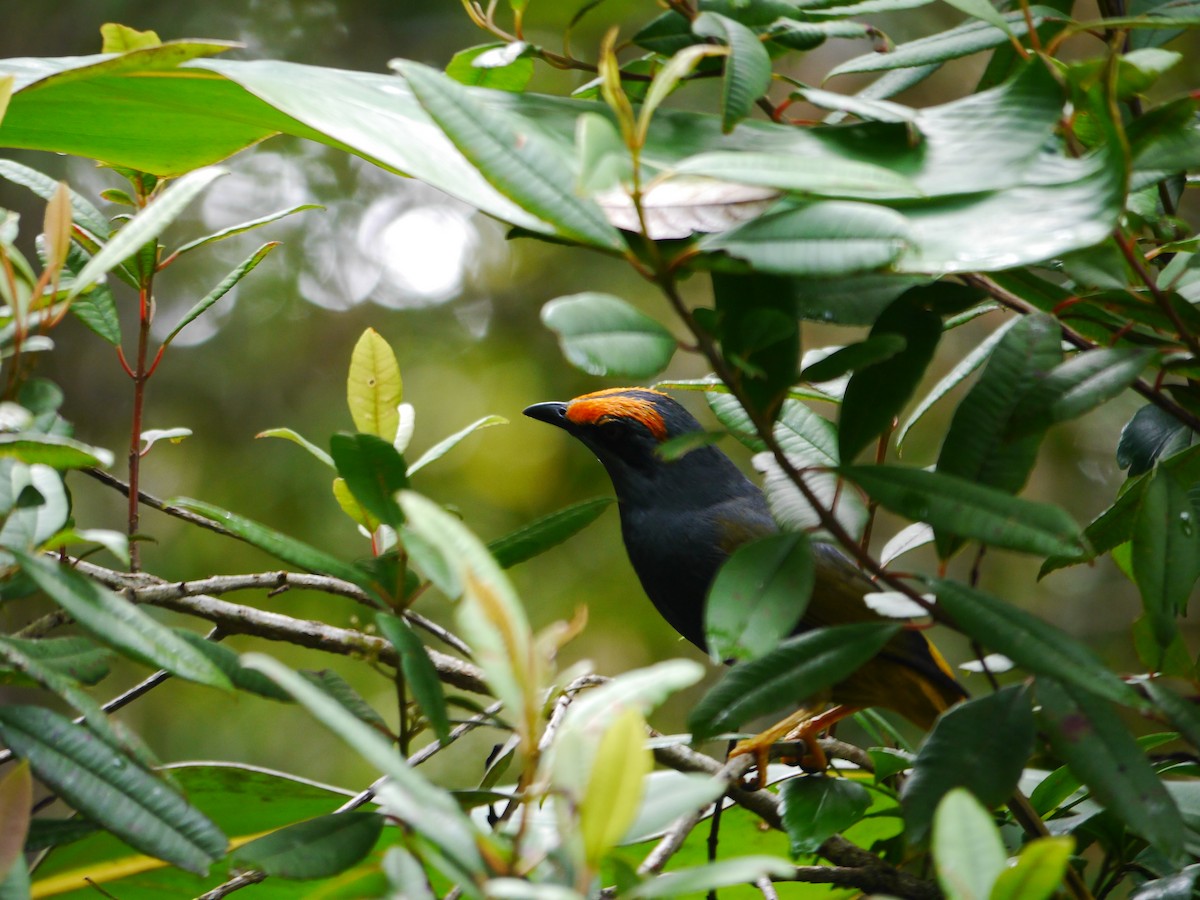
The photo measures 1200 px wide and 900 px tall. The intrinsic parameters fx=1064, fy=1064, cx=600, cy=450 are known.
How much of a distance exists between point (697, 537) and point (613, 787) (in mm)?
1649

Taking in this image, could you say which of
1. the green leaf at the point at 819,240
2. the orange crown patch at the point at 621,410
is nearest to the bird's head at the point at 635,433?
the orange crown patch at the point at 621,410

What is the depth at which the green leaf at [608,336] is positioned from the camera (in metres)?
0.71

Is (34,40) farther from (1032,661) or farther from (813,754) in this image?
(1032,661)

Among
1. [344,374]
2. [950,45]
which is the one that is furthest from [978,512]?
[344,374]

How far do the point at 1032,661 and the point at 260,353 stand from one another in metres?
5.60

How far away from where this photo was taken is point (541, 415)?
7.36 feet

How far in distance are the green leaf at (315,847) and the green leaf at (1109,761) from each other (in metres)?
0.53

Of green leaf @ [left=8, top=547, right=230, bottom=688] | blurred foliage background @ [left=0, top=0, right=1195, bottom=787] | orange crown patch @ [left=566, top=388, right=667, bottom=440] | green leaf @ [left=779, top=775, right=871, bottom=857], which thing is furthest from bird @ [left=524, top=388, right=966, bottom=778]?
blurred foliage background @ [left=0, top=0, right=1195, bottom=787]

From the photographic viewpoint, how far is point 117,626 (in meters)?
0.78

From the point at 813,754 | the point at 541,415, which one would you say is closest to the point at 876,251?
the point at 813,754

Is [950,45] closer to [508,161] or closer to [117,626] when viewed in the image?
[508,161]

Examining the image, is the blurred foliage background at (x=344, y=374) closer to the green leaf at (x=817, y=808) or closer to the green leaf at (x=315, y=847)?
the green leaf at (x=817, y=808)

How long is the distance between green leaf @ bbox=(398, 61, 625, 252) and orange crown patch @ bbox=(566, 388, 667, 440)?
5.06 ft

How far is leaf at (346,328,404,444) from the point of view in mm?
1046
